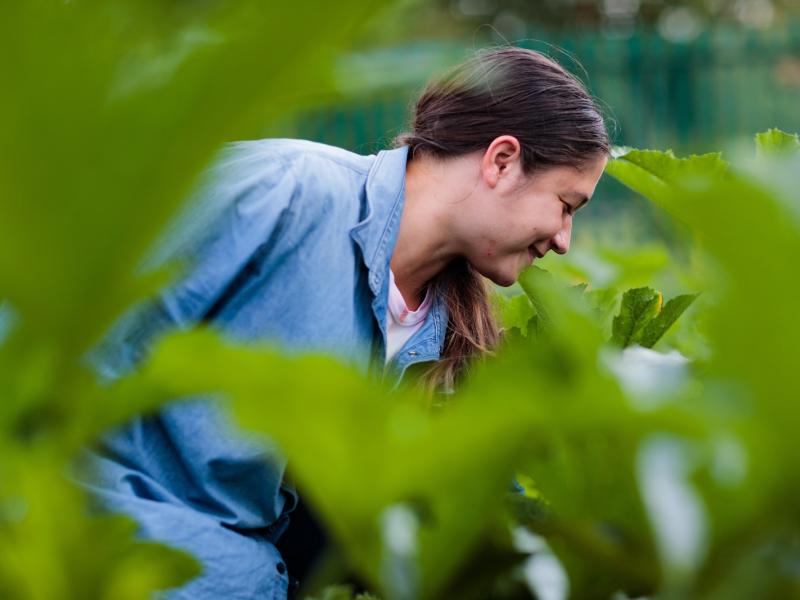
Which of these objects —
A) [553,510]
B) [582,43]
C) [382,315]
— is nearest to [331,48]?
[553,510]

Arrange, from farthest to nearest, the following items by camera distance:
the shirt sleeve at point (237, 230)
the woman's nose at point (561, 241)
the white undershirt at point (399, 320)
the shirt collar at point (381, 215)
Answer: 1. the woman's nose at point (561, 241)
2. the white undershirt at point (399, 320)
3. the shirt collar at point (381, 215)
4. the shirt sleeve at point (237, 230)

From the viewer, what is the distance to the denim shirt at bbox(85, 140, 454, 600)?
6.16 ft

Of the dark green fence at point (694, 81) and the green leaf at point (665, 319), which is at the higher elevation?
the green leaf at point (665, 319)

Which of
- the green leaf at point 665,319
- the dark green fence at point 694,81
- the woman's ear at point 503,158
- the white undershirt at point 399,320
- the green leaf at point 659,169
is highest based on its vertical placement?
the green leaf at point 659,169

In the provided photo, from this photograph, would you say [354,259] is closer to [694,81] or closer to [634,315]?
[634,315]

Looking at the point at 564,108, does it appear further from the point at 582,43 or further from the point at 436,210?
the point at 582,43

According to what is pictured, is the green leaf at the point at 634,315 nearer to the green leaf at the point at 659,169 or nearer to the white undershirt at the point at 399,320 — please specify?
the green leaf at the point at 659,169

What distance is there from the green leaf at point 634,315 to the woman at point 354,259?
1.10ft

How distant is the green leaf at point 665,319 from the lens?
4.13ft

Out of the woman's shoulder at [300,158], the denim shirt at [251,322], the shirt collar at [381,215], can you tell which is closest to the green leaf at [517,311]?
the denim shirt at [251,322]

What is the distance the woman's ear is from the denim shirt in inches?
19.3

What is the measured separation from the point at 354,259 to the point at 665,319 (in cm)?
112

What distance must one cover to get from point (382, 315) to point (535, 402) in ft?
6.20

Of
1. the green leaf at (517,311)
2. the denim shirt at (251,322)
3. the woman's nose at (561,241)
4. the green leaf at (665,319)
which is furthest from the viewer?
the woman's nose at (561,241)
